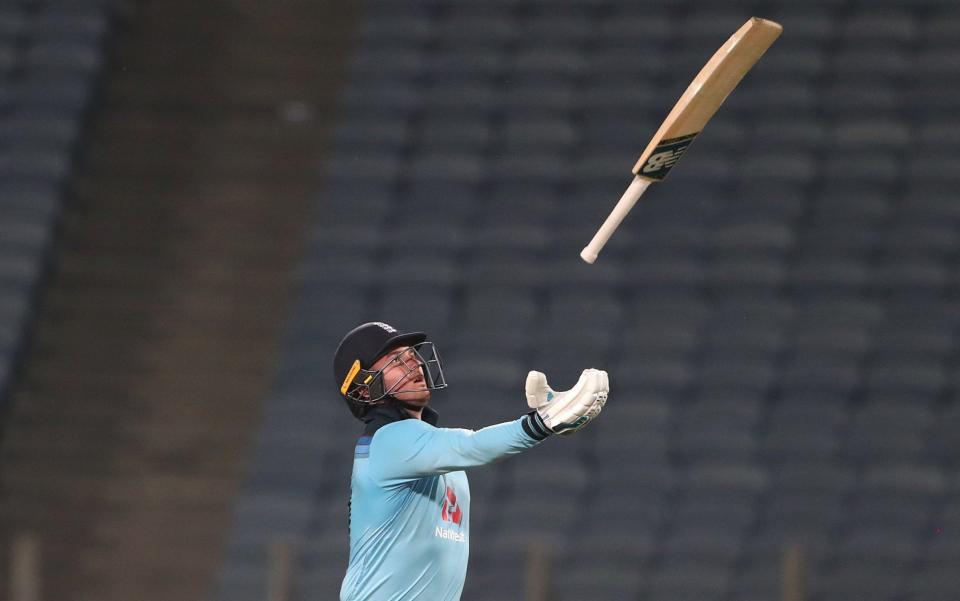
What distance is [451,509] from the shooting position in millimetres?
3316

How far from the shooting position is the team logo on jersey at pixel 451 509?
10.8 ft

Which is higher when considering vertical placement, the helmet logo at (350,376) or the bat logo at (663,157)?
the bat logo at (663,157)

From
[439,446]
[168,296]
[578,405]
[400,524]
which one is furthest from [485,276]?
→ [578,405]

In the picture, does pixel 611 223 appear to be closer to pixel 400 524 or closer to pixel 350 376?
pixel 350 376

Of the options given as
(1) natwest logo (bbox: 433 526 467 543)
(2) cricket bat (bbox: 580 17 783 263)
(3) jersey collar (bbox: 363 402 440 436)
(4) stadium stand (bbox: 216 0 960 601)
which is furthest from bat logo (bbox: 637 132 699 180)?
(4) stadium stand (bbox: 216 0 960 601)

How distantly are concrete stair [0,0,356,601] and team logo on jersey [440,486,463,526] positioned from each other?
120 inches

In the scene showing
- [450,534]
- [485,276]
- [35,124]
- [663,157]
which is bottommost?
[450,534]

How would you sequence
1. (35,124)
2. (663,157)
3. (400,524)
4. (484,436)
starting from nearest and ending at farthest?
1. (484,436)
2. (400,524)
3. (663,157)
4. (35,124)

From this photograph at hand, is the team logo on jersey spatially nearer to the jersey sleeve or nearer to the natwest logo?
the natwest logo

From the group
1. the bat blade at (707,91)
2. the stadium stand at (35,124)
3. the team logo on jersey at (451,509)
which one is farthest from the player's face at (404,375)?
the stadium stand at (35,124)

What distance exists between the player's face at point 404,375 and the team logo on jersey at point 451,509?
0.22m

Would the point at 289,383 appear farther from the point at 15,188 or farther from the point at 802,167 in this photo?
the point at 802,167

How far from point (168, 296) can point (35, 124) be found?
1.11 m

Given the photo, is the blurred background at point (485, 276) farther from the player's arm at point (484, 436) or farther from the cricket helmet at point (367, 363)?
the player's arm at point (484, 436)
